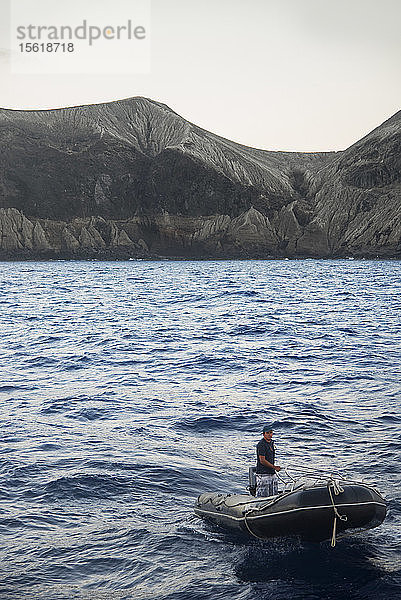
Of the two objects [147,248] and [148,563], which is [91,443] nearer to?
[148,563]

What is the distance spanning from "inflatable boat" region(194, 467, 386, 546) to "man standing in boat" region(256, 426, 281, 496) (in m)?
0.81

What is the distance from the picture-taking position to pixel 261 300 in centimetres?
6431

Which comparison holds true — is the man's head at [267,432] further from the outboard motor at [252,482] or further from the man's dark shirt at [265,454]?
the outboard motor at [252,482]

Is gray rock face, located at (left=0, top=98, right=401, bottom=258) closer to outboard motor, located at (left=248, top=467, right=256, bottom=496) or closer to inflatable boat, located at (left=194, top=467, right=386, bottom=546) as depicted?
outboard motor, located at (left=248, top=467, right=256, bottom=496)

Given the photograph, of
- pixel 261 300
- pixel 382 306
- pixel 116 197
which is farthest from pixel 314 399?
pixel 116 197

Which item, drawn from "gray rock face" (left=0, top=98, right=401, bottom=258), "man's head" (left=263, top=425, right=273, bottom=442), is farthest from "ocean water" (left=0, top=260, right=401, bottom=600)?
"gray rock face" (left=0, top=98, right=401, bottom=258)

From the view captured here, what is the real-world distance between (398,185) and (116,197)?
74.9 meters

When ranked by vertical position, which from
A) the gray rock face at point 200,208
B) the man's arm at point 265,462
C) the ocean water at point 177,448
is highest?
the gray rock face at point 200,208

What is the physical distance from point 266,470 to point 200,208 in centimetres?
17411

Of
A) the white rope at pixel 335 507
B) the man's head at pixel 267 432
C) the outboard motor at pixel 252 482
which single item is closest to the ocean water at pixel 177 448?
the white rope at pixel 335 507

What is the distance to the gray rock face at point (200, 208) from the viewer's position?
176 metres

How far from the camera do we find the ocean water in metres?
12.2

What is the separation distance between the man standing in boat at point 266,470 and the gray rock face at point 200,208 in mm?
155891

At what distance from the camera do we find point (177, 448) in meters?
19.2
